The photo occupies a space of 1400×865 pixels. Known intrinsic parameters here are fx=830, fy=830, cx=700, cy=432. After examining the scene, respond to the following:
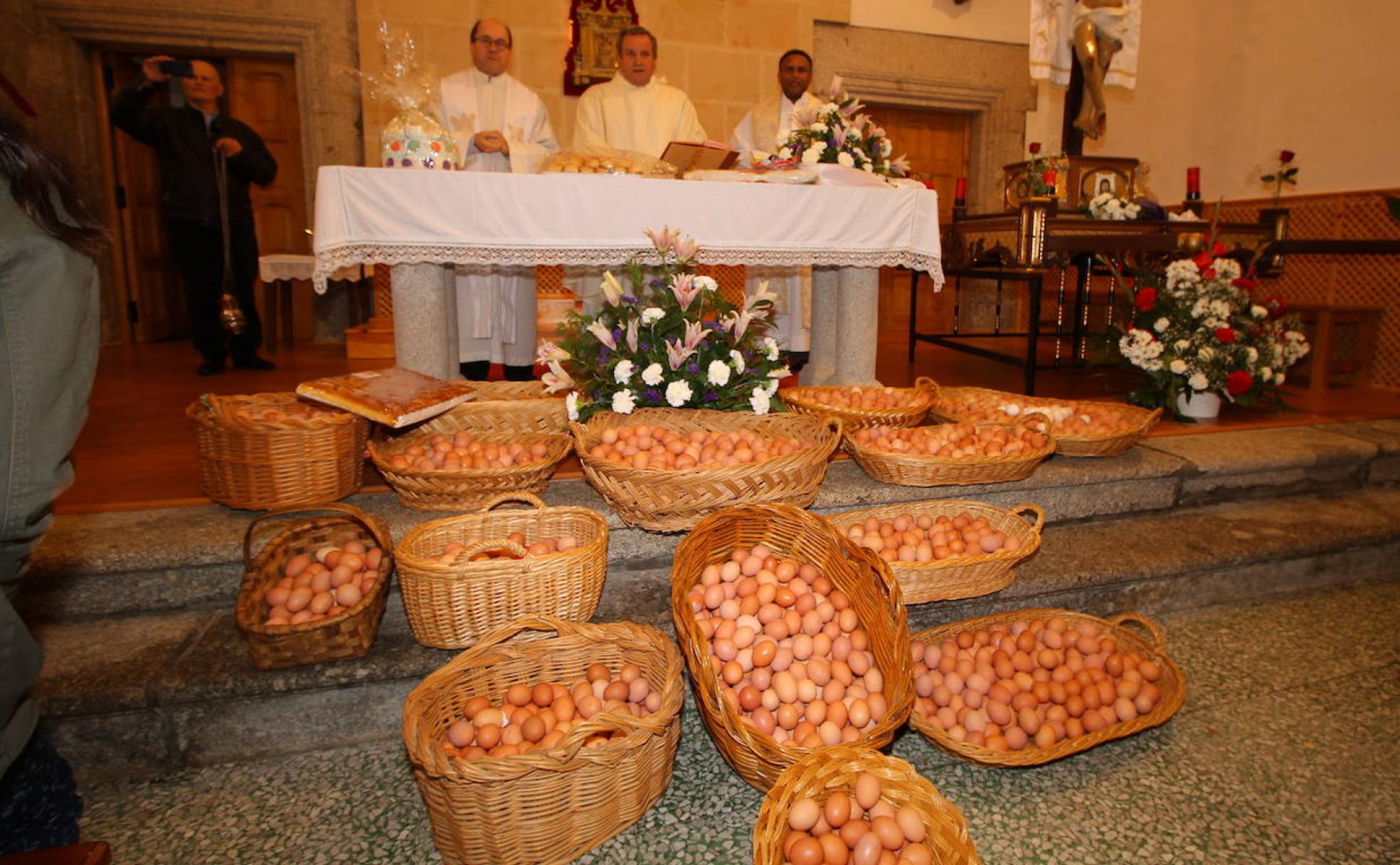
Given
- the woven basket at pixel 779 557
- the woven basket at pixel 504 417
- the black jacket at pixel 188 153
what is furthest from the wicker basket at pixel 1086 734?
the black jacket at pixel 188 153

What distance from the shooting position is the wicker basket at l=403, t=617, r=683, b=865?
1.59 metres

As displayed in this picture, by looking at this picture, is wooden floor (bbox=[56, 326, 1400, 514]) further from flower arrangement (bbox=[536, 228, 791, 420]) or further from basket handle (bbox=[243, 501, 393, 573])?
basket handle (bbox=[243, 501, 393, 573])

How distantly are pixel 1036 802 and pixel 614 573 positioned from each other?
4.41 ft

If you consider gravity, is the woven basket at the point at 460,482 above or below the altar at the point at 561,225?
below

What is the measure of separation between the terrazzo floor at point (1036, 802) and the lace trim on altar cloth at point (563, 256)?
181cm

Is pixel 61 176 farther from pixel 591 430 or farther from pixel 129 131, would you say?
pixel 129 131

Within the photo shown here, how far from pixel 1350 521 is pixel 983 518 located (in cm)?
183

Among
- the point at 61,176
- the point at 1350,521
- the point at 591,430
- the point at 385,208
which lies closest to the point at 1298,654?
the point at 1350,521

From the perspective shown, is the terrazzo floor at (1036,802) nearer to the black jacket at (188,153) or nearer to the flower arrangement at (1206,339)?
the flower arrangement at (1206,339)

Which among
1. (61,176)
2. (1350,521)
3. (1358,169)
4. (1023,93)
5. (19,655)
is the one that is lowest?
(1350,521)

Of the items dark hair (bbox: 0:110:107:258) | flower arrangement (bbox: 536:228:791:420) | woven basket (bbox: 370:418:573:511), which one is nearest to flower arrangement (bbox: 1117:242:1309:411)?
flower arrangement (bbox: 536:228:791:420)

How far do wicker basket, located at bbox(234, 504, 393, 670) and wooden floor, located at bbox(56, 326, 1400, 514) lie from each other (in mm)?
689

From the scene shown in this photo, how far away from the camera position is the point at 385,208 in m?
3.30

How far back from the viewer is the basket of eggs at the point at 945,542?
95.3 inches
